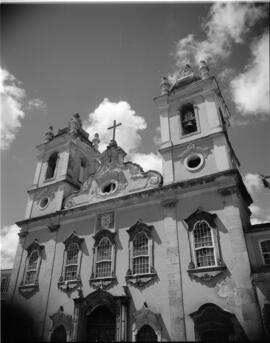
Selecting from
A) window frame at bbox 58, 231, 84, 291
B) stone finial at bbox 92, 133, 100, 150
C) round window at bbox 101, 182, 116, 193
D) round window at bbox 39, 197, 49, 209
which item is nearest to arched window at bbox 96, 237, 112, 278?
window frame at bbox 58, 231, 84, 291

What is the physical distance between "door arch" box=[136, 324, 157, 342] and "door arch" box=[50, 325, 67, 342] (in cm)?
495

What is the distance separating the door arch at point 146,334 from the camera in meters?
13.9

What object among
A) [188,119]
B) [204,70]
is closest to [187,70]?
[204,70]

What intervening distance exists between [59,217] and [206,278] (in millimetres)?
11619

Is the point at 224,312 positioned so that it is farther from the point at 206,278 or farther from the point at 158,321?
the point at 158,321

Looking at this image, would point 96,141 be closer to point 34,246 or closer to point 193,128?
point 193,128

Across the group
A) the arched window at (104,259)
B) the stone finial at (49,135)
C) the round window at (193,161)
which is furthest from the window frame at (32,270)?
the round window at (193,161)

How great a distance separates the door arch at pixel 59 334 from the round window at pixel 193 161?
40.2 feet

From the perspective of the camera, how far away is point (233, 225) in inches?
559

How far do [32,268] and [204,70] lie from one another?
1904 centimetres

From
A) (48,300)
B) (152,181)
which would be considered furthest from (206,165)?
(48,300)

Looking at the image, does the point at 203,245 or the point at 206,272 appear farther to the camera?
the point at 203,245

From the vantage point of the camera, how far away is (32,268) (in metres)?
20.1

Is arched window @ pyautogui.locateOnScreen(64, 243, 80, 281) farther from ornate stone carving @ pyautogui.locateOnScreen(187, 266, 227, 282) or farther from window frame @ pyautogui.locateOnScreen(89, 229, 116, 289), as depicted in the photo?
ornate stone carving @ pyautogui.locateOnScreen(187, 266, 227, 282)
